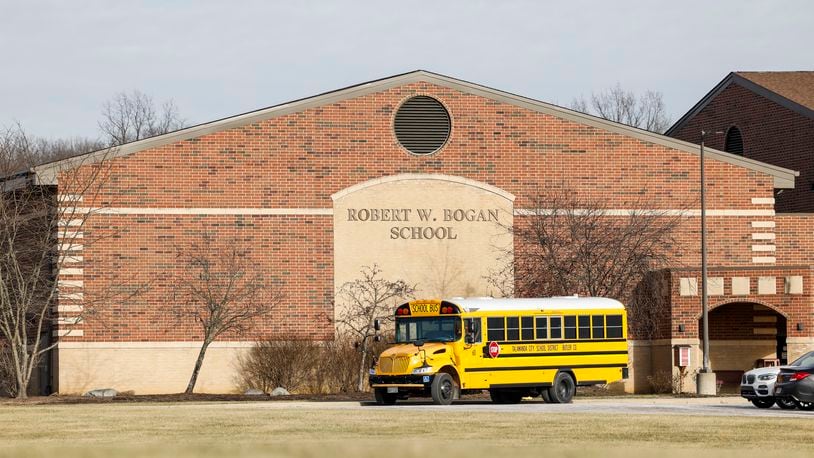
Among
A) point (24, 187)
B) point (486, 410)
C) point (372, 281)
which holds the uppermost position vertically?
point (24, 187)

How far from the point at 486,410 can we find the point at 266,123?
1862 centimetres

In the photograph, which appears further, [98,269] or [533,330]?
[98,269]

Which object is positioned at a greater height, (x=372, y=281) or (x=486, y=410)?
(x=372, y=281)

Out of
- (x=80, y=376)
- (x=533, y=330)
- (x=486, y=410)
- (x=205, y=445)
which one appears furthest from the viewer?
(x=80, y=376)

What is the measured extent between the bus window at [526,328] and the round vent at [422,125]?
1312 centimetres

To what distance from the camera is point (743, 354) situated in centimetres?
5256

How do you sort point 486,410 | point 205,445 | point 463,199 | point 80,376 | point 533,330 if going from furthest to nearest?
1. point 463,199
2. point 80,376
3. point 533,330
4. point 486,410
5. point 205,445

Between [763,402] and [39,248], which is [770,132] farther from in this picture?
[39,248]

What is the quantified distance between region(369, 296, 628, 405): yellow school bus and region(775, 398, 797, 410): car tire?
188 inches

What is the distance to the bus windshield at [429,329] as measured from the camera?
127 ft

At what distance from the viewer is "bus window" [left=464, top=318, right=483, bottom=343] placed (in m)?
38.7

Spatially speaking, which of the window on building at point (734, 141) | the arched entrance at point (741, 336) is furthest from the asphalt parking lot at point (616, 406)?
the window on building at point (734, 141)

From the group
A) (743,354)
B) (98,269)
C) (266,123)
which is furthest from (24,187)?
(743,354)

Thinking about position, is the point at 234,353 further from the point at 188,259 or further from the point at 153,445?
the point at 153,445
